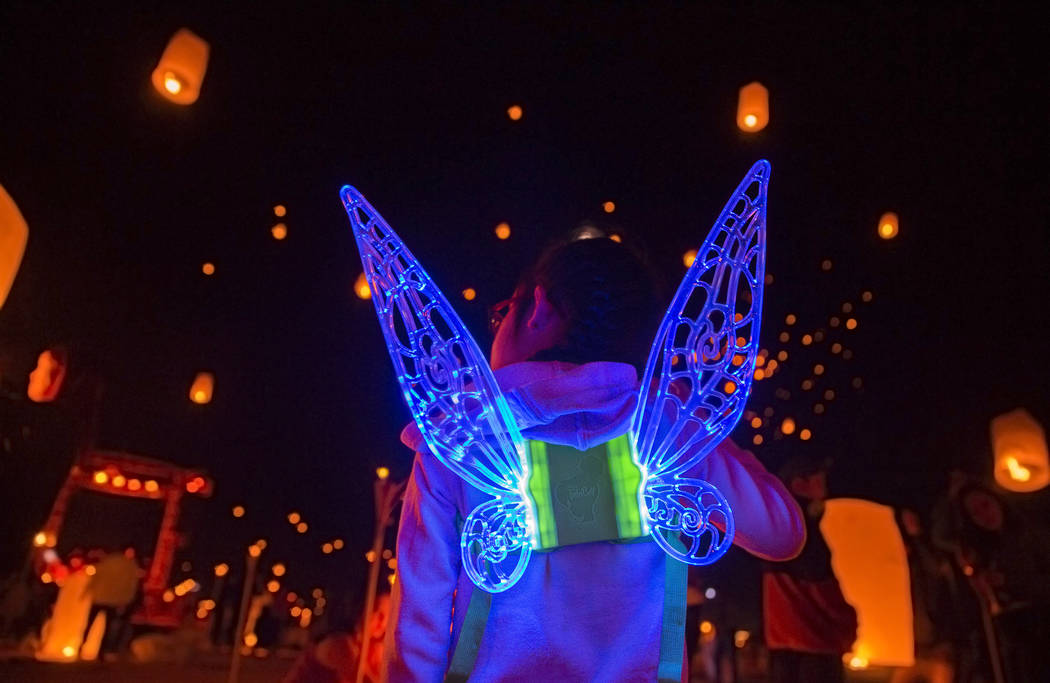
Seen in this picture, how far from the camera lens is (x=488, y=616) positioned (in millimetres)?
1485

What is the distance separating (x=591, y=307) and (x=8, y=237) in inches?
222

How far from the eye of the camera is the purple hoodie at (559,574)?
1.43 m

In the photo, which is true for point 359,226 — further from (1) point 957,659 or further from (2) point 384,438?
(2) point 384,438

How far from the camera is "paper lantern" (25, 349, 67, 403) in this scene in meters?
7.04

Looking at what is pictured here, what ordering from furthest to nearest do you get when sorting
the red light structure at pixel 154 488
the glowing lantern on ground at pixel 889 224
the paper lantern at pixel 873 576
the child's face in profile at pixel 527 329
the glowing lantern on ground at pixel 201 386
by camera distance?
the red light structure at pixel 154 488 → the glowing lantern on ground at pixel 201 386 → the paper lantern at pixel 873 576 → the glowing lantern on ground at pixel 889 224 → the child's face in profile at pixel 527 329

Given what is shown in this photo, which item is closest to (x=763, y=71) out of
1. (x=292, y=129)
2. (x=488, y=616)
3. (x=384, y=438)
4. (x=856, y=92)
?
(x=856, y=92)

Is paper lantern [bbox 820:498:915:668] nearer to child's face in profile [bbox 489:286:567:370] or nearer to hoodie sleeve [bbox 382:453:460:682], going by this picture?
child's face in profile [bbox 489:286:567:370]

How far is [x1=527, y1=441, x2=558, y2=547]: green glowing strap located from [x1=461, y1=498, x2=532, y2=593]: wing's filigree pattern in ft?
0.10

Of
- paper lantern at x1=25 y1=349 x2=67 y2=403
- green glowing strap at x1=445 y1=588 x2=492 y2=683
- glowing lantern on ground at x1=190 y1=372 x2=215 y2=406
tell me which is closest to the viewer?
green glowing strap at x1=445 y1=588 x2=492 y2=683

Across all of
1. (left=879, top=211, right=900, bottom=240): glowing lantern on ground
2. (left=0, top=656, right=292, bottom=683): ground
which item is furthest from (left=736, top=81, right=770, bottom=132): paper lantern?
(left=0, top=656, right=292, bottom=683): ground

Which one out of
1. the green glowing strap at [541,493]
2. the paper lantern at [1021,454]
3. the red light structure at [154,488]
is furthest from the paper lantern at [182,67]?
the red light structure at [154,488]

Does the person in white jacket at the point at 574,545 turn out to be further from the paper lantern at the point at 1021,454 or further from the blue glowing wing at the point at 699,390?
the paper lantern at the point at 1021,454

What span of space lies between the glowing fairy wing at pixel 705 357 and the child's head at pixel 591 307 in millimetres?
113

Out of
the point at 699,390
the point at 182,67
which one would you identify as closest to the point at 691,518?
the point at 699,390
